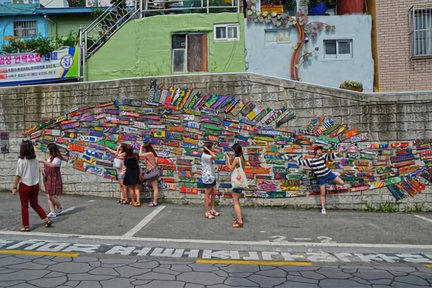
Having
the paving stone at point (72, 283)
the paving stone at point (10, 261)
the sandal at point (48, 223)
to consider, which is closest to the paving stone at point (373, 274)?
the paving stone at point (72, 283)

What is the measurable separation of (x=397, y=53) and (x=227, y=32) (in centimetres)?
552

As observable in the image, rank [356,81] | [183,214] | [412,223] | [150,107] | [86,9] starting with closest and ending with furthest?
[412,223] < [183,214] < [150,107] < [356,81] < [86,9]

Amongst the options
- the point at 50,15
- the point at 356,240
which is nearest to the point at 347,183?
the point at 356,240

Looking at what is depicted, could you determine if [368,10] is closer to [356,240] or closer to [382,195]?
[382,195]

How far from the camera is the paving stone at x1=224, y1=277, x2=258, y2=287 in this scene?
4602 mm

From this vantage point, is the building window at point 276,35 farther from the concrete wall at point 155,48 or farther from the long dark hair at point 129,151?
the long dark hair at point 129,151

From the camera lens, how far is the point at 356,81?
12.9 meters

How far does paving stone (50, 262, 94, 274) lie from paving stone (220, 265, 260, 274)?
1.78 metres

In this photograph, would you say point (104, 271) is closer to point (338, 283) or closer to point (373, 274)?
point (338, 283)

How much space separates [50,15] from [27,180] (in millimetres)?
15792

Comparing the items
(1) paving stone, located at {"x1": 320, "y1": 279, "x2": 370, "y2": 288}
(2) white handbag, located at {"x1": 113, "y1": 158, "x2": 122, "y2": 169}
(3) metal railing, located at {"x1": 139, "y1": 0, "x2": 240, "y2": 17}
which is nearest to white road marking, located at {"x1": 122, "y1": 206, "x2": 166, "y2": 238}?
(2) white handbag, located at {"x1": 113, "y1": 158, "x2": 122, "y2": 169}

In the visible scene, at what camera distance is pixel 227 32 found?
1316cm

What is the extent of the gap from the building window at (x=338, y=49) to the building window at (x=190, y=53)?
4047 millimetres

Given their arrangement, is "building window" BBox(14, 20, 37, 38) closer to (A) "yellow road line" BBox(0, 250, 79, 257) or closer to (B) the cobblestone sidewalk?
(A) "yellow road line" BBox(0, 250, 79, 257)
